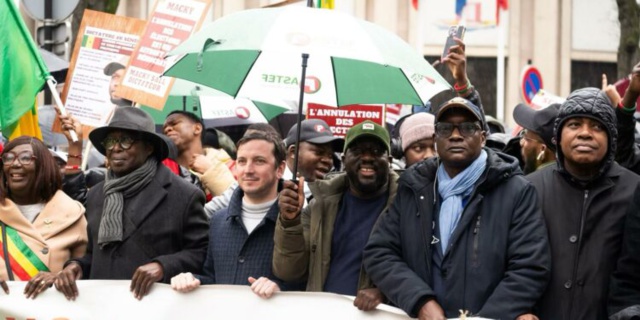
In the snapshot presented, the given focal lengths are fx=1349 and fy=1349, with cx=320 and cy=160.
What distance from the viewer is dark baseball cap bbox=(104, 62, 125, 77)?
400 inches

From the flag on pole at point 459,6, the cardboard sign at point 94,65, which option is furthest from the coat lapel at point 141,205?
the flag on pole at point 459,6

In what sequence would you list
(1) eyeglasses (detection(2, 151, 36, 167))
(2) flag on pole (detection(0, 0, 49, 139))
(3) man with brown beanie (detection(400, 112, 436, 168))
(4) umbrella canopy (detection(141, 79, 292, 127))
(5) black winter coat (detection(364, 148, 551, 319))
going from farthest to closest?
(4) umbrella canopy (detection(141, 79, 292, 127))
(2) flag on pole (detection(0, 0, 49, 139))
(3) man with brown beanie (detection(400, 112, 436, 168))
(1) eyeglasses (detection(2, 151, 36, 167))
(5) black winter coat (detection(364, 148, 551, 319))

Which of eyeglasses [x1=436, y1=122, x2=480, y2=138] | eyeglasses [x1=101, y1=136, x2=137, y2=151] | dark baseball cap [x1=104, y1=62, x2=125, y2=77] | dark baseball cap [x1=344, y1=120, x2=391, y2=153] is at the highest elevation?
dark baseball cap [x1=104, y1=62, x2=125, y2=77]

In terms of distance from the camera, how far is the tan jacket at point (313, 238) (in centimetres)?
671

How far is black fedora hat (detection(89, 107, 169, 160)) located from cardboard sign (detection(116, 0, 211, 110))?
2072 millimetres

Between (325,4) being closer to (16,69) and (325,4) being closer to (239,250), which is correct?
(16,69)

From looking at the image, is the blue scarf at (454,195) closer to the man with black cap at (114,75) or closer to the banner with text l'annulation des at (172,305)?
the banner with text l'annulation des at (172,305)

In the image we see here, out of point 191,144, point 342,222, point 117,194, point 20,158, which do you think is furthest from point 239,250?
point 191,144

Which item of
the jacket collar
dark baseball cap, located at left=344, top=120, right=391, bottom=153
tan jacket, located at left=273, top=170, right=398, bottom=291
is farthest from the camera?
the jacket collar

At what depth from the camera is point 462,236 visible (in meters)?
6.18

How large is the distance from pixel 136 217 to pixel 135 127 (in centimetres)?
50

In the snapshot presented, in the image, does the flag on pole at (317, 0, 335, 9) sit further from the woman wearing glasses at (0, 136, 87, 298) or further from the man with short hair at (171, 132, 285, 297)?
the woman wearing glasses at (0, 136, 87, 298)

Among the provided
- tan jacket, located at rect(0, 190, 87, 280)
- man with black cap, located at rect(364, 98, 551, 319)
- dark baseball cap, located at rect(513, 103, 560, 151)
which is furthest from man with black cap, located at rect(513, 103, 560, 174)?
tan jacket, located at rect(0, 190, 87, 280)

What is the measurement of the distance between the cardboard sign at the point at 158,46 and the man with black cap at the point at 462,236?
11.6 ft
